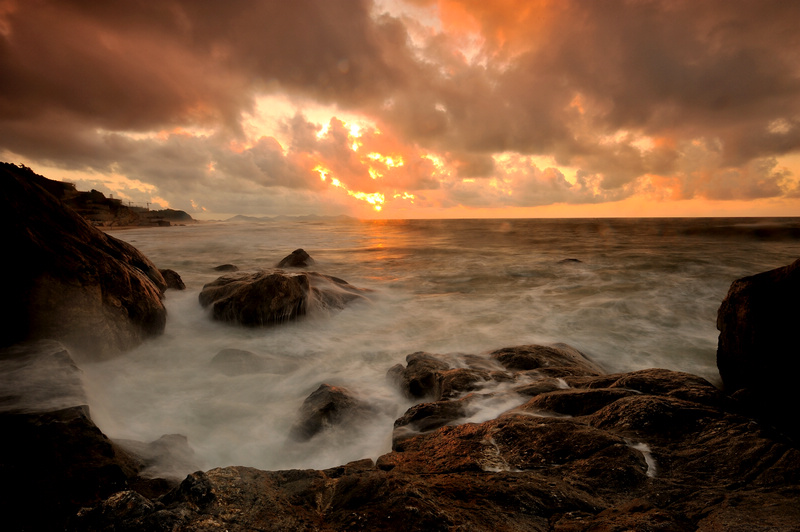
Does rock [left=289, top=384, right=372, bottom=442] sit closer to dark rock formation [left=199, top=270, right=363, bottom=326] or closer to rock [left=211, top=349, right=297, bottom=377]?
rock [left=211, top=349, right=297, bottom=377]

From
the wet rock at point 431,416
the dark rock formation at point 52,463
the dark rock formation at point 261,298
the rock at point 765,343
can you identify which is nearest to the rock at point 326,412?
the wet rock at point 431,416

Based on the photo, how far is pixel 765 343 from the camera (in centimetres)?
365

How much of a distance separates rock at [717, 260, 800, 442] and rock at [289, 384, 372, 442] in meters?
3.98

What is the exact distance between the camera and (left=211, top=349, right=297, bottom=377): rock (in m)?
5.79

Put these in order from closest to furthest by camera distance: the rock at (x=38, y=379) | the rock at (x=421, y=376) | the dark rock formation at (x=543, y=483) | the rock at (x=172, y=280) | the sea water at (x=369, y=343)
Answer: the dark rock formation at (x=543, y=483) < the rock at (x=38, y=379) < the sea water at (x=369, y=343) < the rock at (x=421, y=376) < the rock at (x=172, y=280)

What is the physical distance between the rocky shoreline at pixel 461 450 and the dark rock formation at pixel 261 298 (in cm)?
266

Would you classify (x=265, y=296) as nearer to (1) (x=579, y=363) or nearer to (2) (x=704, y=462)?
(1) (x=579, y=363)

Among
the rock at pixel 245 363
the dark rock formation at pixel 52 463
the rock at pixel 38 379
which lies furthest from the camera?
the rock at pixel 245 363

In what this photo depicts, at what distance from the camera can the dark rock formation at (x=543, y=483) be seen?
1788 mm

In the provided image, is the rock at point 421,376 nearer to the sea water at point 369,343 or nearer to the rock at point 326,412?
the sea water at point 369,343

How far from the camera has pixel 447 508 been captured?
196 centimetres

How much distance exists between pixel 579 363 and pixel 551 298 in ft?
20.2

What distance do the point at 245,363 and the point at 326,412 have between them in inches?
94.6

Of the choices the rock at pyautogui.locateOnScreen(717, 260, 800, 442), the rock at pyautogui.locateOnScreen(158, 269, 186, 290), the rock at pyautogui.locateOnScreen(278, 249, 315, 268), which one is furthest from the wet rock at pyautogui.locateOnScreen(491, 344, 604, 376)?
the rock at pyautogui.locateOnScreen(278, 249, 315, 268)
